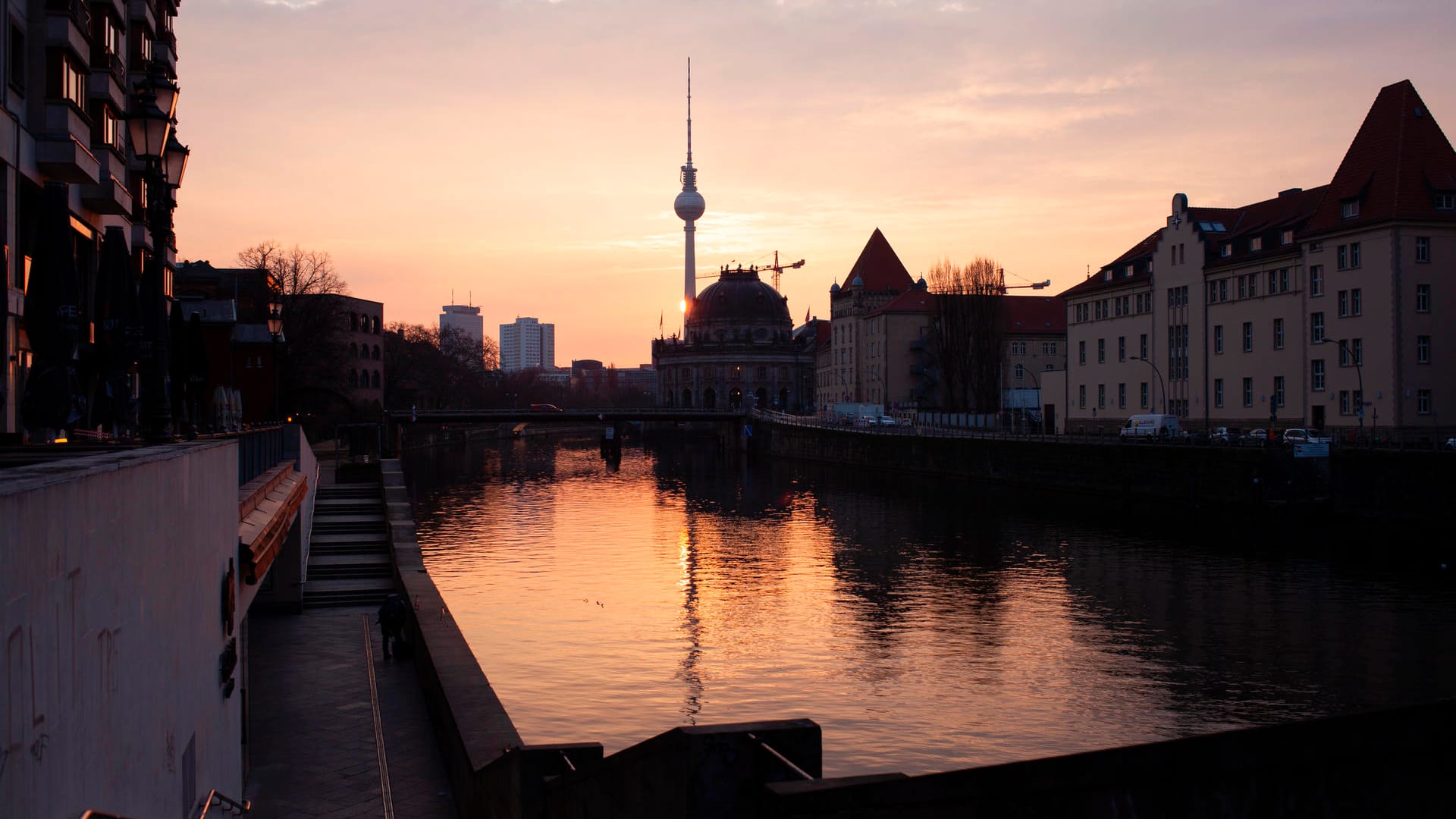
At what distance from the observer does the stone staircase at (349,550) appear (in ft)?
106

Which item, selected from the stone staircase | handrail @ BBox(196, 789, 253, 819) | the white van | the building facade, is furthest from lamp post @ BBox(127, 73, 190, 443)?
the white van

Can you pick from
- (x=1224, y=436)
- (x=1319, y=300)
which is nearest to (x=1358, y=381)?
(x=1319, y=300)


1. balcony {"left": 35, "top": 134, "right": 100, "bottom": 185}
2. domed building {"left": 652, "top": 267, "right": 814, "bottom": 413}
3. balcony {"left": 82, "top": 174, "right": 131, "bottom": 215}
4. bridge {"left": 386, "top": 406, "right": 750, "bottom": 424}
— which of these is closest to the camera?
balcony {"left": 35, "top": 134, "right": 100, "bottom": 185}

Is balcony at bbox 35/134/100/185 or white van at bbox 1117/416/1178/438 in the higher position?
balcony at bbox 35/134/100/185

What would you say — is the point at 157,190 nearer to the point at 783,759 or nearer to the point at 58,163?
the point at 783,759

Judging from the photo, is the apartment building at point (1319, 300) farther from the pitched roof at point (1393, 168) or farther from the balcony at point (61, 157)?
the balcony at point (61, 157)

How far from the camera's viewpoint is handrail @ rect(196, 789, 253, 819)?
35.2 ft

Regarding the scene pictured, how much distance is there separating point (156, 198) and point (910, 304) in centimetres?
11101

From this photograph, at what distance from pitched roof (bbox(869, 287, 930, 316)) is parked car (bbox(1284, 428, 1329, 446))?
67557mm

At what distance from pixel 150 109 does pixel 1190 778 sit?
39.2ft

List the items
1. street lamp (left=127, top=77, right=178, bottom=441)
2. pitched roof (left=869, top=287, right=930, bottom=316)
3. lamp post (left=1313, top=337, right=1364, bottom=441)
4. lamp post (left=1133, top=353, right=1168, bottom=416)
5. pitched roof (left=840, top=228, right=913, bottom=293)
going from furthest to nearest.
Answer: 1. pitched roof (left=840, top=228, right=913, bottom=293)
2. pitched roof (left=869, top=287, right=930, bottom=316)
3. lamp post (left=1133, top=353, right=1168, bottom=416)
4. lamp post (left=1313, top=337, right=1364, bottom=441)
5. street lamp (left=127, top=77, right=178, bottom=441)

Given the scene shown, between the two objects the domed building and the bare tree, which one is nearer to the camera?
the bare tree

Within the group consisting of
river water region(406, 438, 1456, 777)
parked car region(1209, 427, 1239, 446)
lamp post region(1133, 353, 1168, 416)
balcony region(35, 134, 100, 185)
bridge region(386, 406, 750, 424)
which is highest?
balcony region(35, 134, 100, 185)

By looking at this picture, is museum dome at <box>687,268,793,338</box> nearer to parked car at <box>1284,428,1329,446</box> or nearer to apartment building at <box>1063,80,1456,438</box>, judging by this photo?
apartment building at <box>1063,80,1456,438</box>
